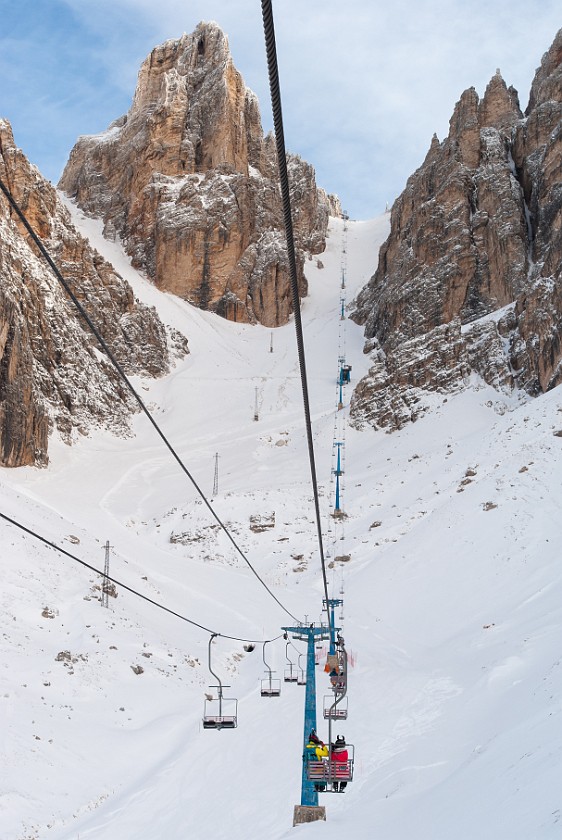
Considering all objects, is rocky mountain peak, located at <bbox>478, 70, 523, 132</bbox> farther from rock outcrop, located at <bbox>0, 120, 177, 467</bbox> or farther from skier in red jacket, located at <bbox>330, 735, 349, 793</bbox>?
skier in red jacket, located at <bbox>330, 735, 349, 793</bbox>

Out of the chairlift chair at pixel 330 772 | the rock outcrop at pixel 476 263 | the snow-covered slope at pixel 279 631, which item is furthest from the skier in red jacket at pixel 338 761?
the rock outcrop at pixel 476 263

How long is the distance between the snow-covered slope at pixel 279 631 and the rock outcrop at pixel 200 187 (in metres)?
59.8

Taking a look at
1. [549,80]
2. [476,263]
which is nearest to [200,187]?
[549,80]

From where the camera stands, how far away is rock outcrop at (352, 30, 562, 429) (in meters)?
67.8

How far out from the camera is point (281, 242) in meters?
128

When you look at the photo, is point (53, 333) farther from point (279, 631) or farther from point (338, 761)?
point (338, 761)

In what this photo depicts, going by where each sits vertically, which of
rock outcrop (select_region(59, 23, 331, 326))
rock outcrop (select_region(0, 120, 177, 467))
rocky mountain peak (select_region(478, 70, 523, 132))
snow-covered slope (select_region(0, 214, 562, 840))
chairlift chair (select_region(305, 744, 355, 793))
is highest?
rock outcrop (select_region(59, 23, 331, 326))

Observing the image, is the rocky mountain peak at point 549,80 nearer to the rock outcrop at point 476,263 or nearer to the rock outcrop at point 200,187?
the rock outcrop at point 476,263

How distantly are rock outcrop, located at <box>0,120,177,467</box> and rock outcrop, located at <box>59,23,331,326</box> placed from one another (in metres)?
23.5

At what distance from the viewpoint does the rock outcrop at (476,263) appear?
67812 millimetres

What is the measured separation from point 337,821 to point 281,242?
121m

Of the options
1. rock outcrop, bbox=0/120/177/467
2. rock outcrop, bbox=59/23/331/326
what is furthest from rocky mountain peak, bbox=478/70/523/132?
rock outcrop, bbox=0/120/177/467

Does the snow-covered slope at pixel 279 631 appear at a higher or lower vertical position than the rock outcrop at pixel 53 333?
lower

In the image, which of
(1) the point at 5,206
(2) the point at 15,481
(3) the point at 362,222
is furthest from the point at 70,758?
(3) the point at 362,222
